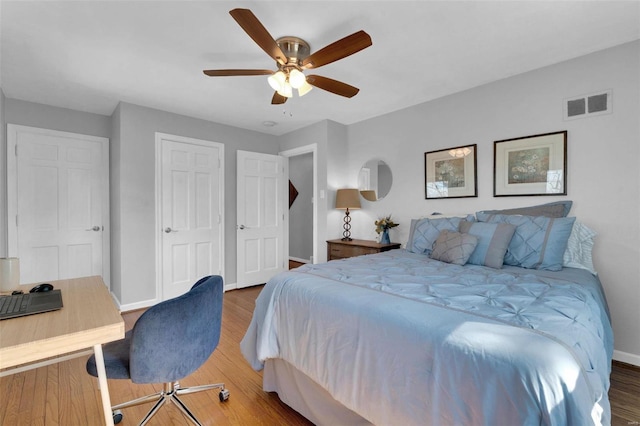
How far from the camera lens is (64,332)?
1.04 metres

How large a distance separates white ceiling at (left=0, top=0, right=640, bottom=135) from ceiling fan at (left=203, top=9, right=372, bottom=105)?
0.14 meters

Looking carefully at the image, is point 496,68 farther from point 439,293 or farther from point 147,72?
point 147,72

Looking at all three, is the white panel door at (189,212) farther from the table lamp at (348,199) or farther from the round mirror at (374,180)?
the round mirror at (374,180)

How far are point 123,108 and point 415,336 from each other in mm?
3883

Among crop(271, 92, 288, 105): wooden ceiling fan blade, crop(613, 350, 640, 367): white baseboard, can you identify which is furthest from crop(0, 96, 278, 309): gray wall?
crop(613, 350, 640, 367): white baseboard

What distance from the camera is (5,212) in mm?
3215

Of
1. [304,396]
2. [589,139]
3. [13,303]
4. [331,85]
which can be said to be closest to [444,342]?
[304,396]

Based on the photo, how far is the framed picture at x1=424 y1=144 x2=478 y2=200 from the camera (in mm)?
3088

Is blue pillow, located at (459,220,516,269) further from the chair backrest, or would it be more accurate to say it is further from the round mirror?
the chair backrest

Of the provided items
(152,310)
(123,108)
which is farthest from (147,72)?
(152,310)

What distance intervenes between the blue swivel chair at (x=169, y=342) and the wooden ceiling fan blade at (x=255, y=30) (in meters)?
1.39

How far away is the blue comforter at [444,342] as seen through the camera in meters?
0.89

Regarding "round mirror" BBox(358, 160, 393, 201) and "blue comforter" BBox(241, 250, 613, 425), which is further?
"round mirror" BBox(358, 160, 393, 201)

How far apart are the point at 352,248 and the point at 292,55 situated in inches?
90.4
